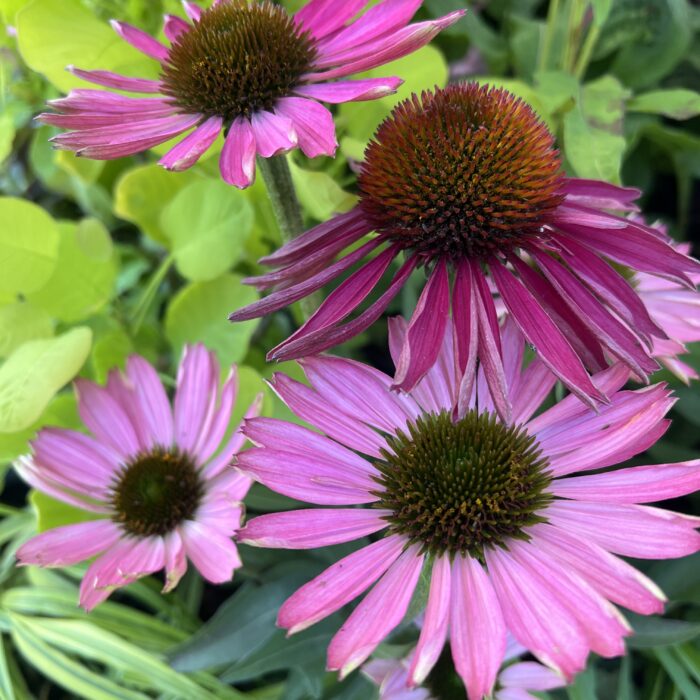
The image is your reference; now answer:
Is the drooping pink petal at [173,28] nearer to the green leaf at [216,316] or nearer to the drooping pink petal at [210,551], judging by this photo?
the green leaf at [216,316]

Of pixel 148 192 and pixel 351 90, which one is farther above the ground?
pixel 351 90

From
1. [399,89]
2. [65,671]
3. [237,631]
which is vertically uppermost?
[399,89]

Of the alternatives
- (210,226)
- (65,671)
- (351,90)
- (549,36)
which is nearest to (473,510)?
(351,90)

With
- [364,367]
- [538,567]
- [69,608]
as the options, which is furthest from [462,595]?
[69,608]

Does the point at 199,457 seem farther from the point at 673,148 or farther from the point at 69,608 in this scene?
the point at 673,148

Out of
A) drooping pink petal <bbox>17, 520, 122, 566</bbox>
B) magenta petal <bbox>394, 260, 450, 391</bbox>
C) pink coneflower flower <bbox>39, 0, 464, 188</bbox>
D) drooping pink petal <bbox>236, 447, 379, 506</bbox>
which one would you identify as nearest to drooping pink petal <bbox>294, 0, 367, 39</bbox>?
pink coneflower flower <bbox>39, 0, 464, 188</bbox>

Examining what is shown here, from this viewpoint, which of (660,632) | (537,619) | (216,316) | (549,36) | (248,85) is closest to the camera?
(537,619)

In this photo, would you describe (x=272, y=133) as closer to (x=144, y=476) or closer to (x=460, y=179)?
(x=460, y=179)
